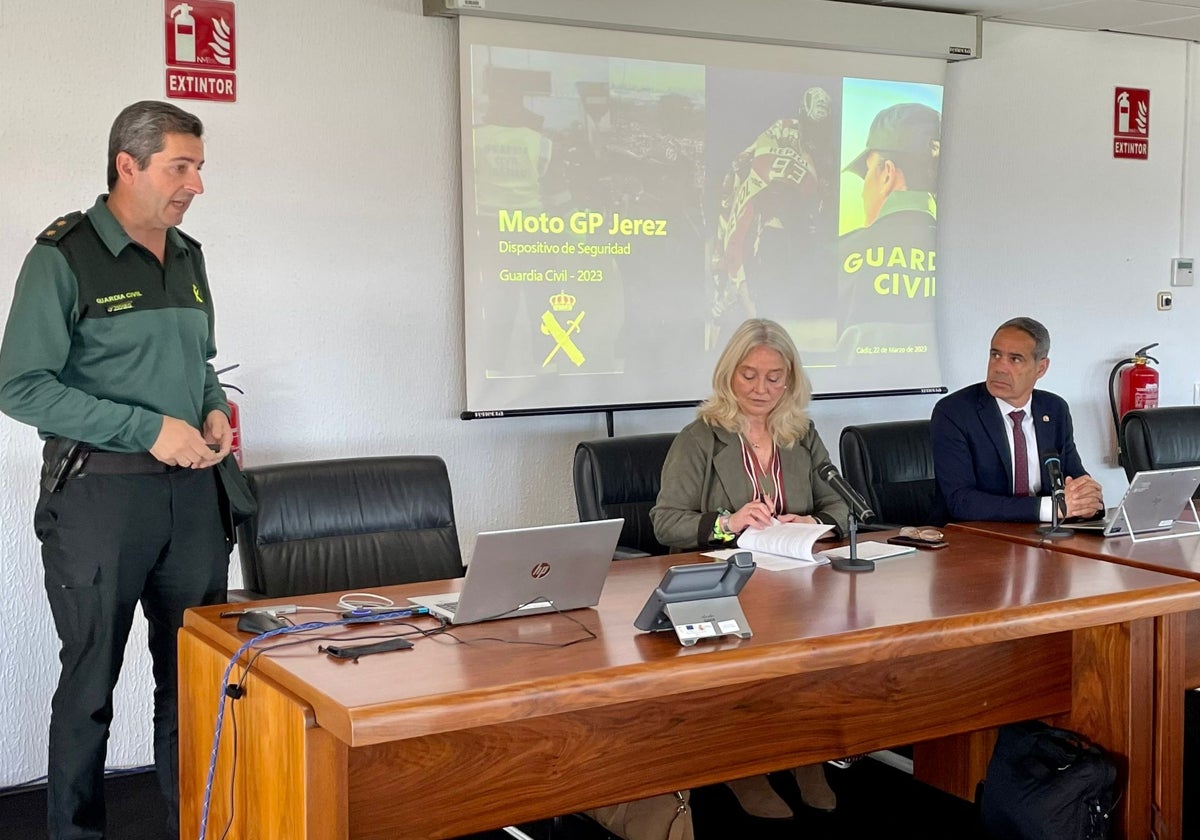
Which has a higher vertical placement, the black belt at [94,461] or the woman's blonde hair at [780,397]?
the woman's blonde hair at [780,397]

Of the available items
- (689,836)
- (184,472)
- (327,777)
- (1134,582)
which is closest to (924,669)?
(1134,582)

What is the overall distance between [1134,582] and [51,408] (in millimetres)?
2288

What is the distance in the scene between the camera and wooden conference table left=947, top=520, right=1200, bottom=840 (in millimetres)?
2760

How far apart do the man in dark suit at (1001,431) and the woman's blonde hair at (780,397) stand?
0.52 m

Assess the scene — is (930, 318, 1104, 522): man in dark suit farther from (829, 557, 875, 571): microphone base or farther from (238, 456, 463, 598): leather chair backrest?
(238, 456, 463, 598): leather chair backrest

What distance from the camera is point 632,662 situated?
6.75 feet

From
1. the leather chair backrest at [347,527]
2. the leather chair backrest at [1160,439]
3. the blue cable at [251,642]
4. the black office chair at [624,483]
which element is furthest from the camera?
the leather chair backrest at [1160,439]

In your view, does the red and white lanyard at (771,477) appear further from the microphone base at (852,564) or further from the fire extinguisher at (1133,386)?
the fire extinguisher at (1133,386)

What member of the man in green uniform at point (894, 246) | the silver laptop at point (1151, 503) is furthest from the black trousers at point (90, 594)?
the man in green uniform at point (894, 246)

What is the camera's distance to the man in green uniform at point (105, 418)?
8.79 feet

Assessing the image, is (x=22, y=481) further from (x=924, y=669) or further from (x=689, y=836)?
(x=924, y=669)

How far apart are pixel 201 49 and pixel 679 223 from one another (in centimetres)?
170

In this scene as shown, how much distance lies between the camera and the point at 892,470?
409 centimetres

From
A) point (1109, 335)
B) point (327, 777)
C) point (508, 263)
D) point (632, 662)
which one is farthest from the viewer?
point (1109, 335)
